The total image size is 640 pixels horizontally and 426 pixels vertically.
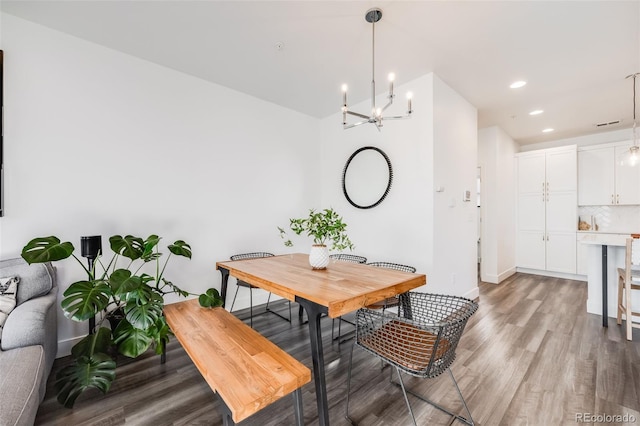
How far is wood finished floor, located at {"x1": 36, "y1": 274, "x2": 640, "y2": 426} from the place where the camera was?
5.30 feet

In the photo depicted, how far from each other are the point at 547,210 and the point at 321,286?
216 inches

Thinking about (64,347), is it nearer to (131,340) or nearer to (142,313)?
(131,340)

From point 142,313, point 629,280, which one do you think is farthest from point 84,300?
point 629,280

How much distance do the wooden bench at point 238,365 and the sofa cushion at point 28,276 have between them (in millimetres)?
997

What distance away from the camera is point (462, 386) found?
1891mm

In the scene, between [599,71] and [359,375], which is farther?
[599,71]

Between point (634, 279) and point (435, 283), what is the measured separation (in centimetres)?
195

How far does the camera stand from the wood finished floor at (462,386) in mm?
1614

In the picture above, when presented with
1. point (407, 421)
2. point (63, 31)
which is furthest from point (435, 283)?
point (63, 31)

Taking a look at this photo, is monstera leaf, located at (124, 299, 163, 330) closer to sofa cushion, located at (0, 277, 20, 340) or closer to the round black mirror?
sofa cushion, located at (0, 277, 20, 340)

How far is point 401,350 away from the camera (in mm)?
1489

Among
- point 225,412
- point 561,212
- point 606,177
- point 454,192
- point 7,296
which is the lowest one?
point 225,412

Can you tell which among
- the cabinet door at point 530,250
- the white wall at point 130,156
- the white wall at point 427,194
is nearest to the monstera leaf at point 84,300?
the white wall at point 130,156

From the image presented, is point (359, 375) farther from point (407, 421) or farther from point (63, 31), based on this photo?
point (63, 31)
